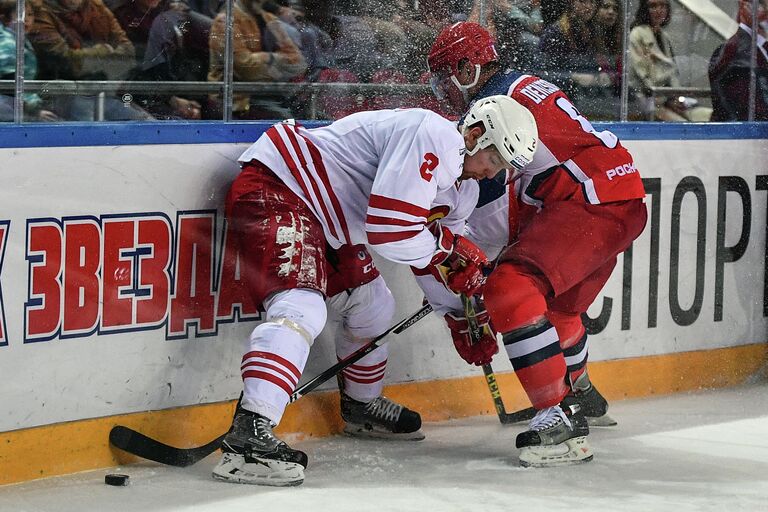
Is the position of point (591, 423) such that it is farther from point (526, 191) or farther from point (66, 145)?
point (66, 145)

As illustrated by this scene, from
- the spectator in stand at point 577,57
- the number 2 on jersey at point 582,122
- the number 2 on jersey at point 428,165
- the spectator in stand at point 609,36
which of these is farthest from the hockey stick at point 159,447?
the spectator in stand at point 609,36

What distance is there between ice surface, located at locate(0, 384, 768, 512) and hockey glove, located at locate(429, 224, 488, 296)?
18.0 inches

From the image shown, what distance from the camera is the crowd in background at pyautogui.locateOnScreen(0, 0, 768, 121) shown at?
3693 millimetres

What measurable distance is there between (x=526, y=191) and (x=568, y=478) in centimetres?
→ 87

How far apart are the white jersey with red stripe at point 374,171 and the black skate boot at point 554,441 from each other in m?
0.52

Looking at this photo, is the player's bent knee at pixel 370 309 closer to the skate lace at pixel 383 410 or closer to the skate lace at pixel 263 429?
the skate lace at pixel 383 410

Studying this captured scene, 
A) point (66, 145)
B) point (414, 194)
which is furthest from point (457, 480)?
point (66, 145)

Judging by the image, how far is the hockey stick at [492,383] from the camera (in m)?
3.99

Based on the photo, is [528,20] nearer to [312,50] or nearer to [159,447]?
[312,50]

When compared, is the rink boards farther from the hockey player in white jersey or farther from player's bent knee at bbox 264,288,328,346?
player's bent knee at bbox 264,288,328,346

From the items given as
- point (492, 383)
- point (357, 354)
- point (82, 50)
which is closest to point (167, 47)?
point (82, 50)

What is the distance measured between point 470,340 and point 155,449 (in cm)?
93

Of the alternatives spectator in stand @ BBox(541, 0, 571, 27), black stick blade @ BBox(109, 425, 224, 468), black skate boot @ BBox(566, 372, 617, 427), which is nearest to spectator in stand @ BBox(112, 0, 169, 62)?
black stick blade @ BBox(109, 425, 224, 468)

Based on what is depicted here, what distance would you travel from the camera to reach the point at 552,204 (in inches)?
160
